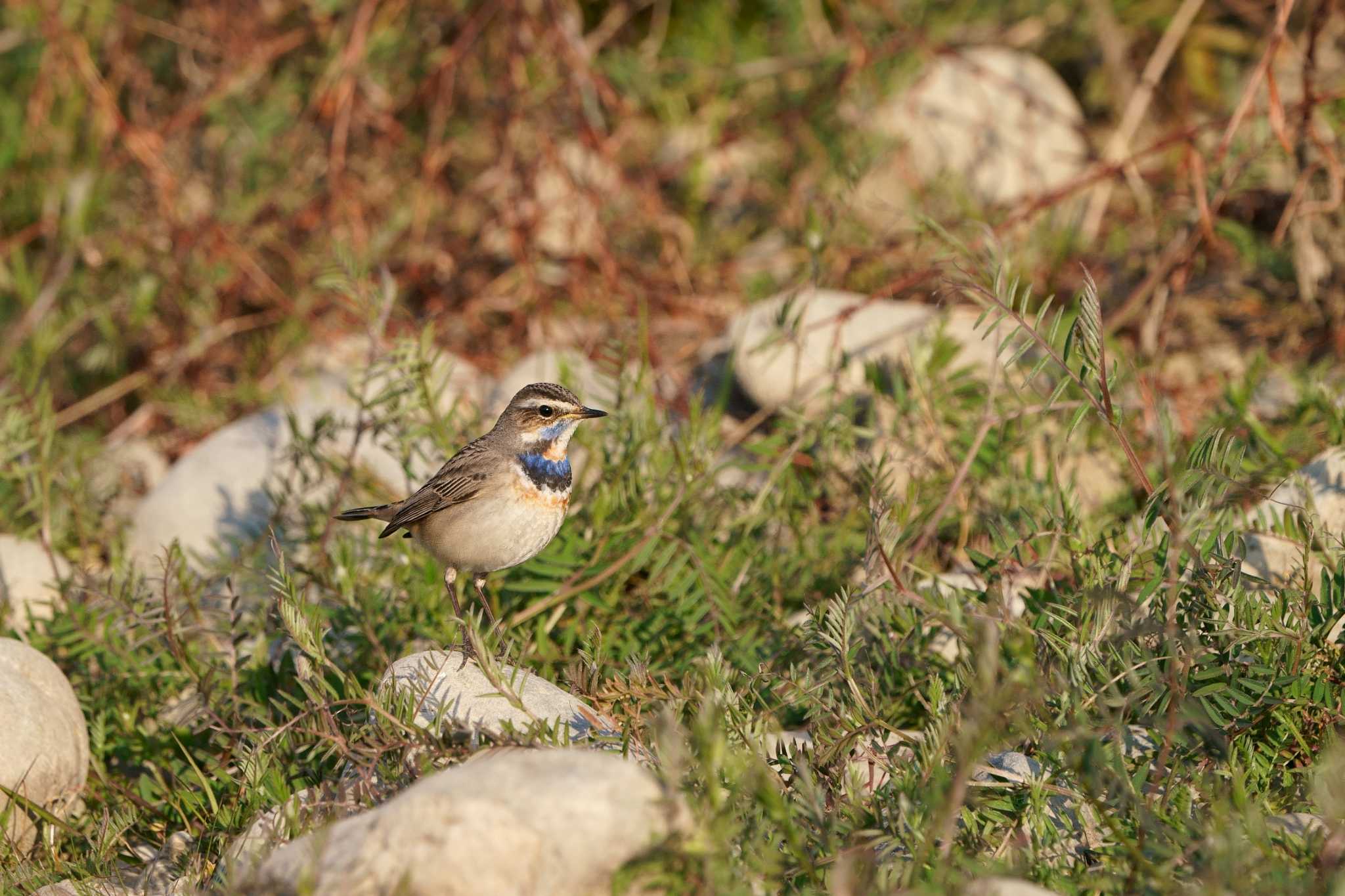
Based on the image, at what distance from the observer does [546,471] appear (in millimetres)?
5152

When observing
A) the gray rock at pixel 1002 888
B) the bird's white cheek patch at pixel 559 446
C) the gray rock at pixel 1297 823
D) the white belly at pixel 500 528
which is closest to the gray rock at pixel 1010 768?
the gray rock at pixel 1297 823

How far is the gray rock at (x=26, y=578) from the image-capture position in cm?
575

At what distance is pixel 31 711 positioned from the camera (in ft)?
15.0

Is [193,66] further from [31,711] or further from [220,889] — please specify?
[220,889]

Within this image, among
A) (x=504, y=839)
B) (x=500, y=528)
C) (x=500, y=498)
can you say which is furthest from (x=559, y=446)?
(x=504, y=839)

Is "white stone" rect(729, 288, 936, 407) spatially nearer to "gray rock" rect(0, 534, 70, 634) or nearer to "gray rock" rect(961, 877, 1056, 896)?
"gray rock" rect(0, 534, 70, 634)

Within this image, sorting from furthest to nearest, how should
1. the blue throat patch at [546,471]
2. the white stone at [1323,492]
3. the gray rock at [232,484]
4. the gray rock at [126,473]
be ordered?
the gray rock at [126,473] < the gray rock at [232,484] < the blue throat patch at [546,471] < the white stone at [1323,492]

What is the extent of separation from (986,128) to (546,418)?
174 inches

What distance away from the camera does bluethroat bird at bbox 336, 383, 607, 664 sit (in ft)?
16.0

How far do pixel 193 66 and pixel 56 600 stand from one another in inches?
161

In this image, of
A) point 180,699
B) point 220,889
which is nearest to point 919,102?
point 180,699

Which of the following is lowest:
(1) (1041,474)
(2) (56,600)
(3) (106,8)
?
(1) (1041,474)

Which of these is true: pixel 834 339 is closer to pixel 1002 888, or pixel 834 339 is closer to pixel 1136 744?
pixel 1136 744

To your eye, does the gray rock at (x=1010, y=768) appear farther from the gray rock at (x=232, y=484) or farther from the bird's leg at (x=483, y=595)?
the gray rock at (x=232, y=484)
